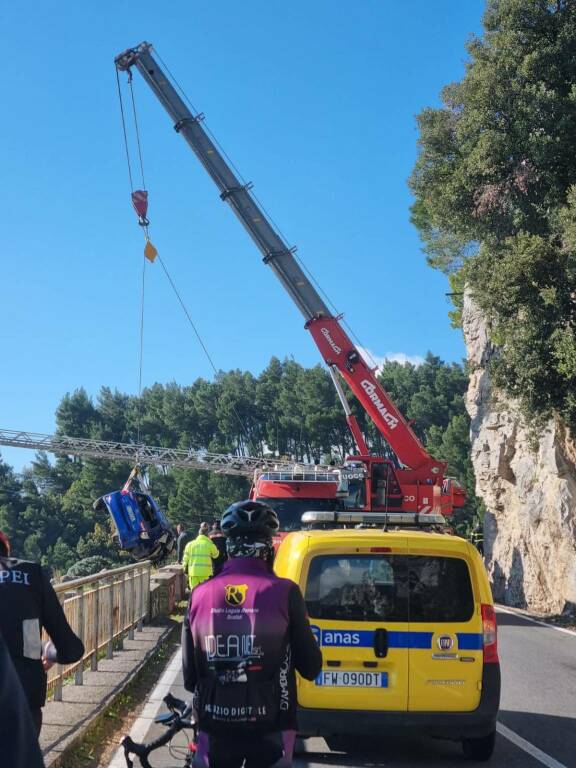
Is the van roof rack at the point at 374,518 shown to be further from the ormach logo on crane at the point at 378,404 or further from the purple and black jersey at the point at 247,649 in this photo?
the ormach logo on crane at the point at 378,404

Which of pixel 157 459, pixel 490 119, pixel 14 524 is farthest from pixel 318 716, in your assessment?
pixel 14 524

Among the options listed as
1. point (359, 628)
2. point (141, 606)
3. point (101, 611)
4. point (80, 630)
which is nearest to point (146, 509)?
point (141, 606)

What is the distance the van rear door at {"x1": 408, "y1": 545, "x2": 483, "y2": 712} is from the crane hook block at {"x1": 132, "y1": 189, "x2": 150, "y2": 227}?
18.2m

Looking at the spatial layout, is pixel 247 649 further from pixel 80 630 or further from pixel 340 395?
pixel 340 395

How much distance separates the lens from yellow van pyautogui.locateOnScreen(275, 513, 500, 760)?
665 cm

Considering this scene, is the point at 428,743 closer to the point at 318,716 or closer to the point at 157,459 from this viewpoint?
the point at 318,716

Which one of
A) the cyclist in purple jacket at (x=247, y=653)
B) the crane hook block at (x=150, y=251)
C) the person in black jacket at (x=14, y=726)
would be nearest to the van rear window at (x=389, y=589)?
the cyclist in purple jacket at (x=247, y=653)

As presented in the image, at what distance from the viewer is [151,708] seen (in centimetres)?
877

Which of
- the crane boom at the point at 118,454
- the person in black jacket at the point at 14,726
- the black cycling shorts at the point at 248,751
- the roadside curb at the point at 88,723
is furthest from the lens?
the crane boom at the point at 118,454

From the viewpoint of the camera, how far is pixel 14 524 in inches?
3723

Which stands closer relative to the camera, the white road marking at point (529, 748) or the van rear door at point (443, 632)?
the van rear door at point (443, 632)

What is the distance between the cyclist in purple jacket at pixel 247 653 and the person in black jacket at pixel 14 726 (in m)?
1.87

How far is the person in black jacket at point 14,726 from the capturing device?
5.32ft

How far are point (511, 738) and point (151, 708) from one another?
342 cm
